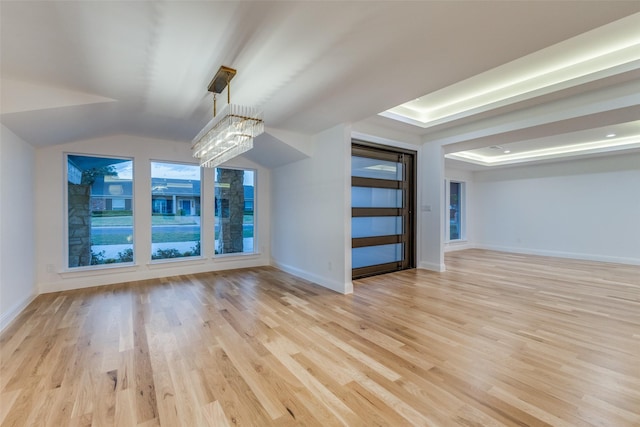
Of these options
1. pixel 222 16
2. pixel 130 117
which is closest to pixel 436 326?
pixel 222 16

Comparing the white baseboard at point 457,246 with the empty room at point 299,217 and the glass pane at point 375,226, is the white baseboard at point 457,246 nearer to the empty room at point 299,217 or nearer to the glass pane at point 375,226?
the empty room at point 299,217

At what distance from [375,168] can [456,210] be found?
16.5 ft

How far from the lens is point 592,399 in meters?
1.71

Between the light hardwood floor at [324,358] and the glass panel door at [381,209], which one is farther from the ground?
the glass panel door at [381,209]

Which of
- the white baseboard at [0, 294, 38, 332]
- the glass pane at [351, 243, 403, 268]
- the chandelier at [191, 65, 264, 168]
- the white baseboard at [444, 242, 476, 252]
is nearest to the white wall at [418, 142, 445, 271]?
the glass pane at [351, 243, 403, 268]

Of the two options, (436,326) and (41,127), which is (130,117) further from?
(436,326)

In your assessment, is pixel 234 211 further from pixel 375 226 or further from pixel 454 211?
pixel 454 211

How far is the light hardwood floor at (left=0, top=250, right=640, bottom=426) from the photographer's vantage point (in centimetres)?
162

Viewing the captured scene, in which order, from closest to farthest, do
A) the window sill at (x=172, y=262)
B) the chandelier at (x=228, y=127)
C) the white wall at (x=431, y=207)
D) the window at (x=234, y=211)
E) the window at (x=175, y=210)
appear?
1. the chandelier at (x=228, y=127)
2. the window sill at (x=172, y=262)
3. the window at (x=175, y=210)
4. the white wall at (x=431, y=207)
5. the window at (x=234, y=211)

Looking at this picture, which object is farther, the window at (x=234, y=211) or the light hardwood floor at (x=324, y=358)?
the window at (x=234, y=211)

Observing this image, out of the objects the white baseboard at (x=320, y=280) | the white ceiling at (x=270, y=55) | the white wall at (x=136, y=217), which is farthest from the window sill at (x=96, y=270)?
the white baseboard at (x=320, y=280)

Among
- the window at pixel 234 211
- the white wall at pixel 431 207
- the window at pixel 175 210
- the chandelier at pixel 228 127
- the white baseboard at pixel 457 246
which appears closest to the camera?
the chandelier at pixel 228 127

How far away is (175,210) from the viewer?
5113 millimetres

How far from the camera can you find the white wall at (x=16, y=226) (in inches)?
111
